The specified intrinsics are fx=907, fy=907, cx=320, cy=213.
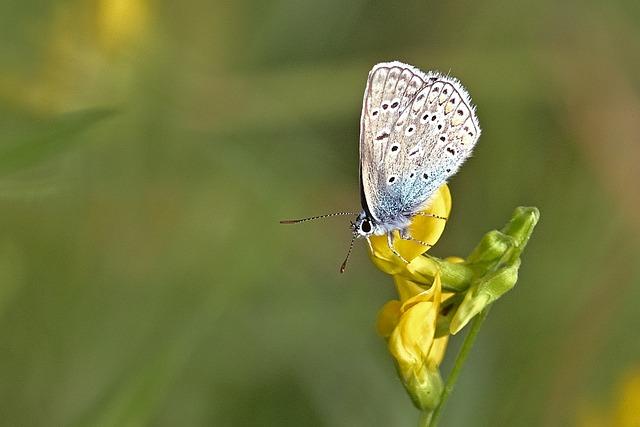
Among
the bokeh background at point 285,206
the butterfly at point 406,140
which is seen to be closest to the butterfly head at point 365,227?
the butterfly at point 406,140

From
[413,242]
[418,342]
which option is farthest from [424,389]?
[413,242]

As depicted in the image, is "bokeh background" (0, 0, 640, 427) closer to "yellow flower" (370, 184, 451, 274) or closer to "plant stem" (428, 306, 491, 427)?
"yellow flower" (370, 184, 451, 274)

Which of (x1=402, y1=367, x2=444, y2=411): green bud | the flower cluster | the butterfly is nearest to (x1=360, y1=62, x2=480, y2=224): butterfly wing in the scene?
the butterfly

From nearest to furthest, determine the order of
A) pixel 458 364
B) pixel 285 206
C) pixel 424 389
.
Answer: pixel 458 364 < pixel 424 389 < pixel 285 206

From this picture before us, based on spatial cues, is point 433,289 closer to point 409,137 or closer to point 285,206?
point 409,137

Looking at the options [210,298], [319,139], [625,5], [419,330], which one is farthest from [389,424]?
[625,5]

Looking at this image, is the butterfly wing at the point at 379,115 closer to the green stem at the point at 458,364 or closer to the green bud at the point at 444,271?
the green bud at the point at 444,271

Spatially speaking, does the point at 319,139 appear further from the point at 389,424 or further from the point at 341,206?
the point at 389,424
